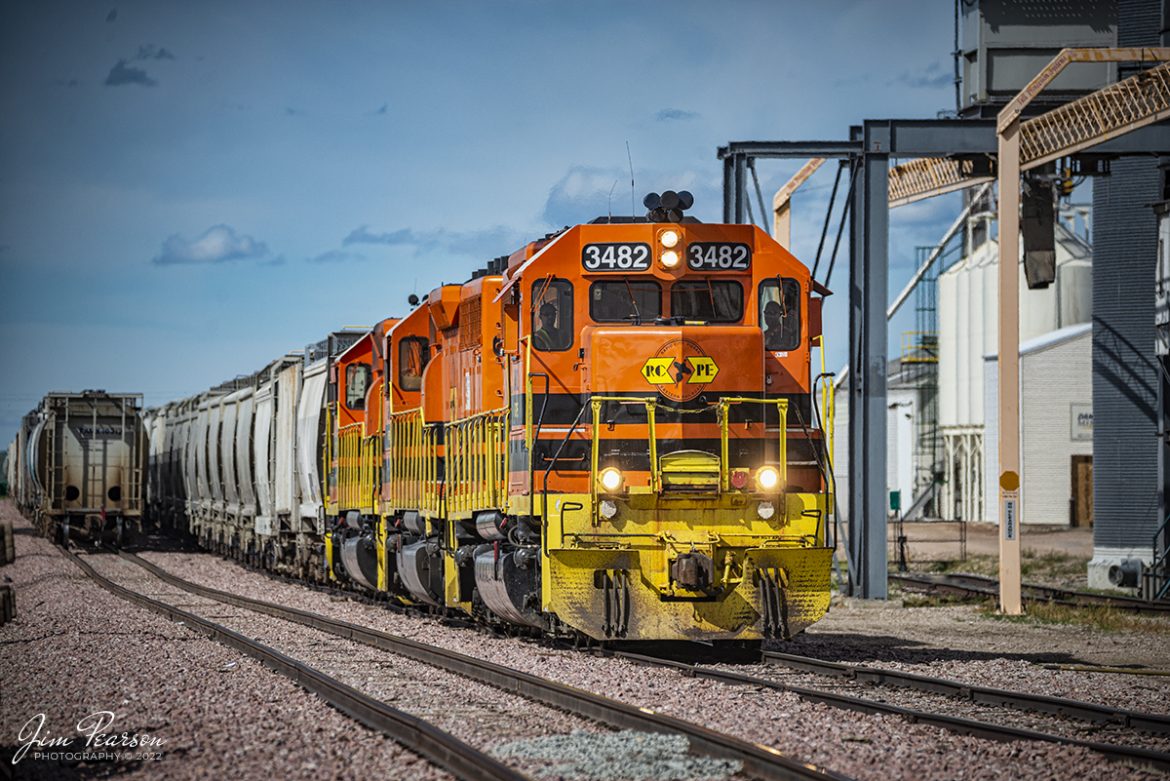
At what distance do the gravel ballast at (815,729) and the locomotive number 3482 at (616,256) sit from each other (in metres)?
3.31

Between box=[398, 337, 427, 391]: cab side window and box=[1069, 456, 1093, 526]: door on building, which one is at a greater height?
box=[398, 337, 427, 391]: cab side window

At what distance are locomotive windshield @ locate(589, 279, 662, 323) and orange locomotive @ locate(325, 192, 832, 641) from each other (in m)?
0.01

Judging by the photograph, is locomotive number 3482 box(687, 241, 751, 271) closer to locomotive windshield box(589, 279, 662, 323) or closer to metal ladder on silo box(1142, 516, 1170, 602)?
locomotive windshield box(589, 279, 662, 323)

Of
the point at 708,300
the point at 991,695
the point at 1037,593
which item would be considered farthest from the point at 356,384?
the point at 991,695

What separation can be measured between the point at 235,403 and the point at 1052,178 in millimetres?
18215

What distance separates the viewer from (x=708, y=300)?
12.6 meters

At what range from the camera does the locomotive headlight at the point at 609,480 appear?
11.7m

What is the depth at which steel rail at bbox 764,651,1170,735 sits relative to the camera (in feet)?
30.1

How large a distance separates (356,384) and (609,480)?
36.4 ft

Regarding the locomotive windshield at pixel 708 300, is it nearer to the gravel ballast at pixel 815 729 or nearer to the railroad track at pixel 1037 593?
the gravel ballast at pixel 815 729

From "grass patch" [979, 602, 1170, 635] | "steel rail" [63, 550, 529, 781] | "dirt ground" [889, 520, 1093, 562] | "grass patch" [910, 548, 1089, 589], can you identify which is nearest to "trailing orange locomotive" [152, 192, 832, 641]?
"steel rail" [63, 550, 529, 781]

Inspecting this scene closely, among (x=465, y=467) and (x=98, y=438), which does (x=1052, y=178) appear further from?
(x=98, y=438)

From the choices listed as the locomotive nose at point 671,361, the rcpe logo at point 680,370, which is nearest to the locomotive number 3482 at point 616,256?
the locomotive nose at point 671,361

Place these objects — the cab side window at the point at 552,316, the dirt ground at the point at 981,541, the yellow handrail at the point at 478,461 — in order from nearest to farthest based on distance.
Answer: the cab side window at the point at 552,316 → the yellow handrail at the point at 478,461 → the dirt ground at the point at 981,541
